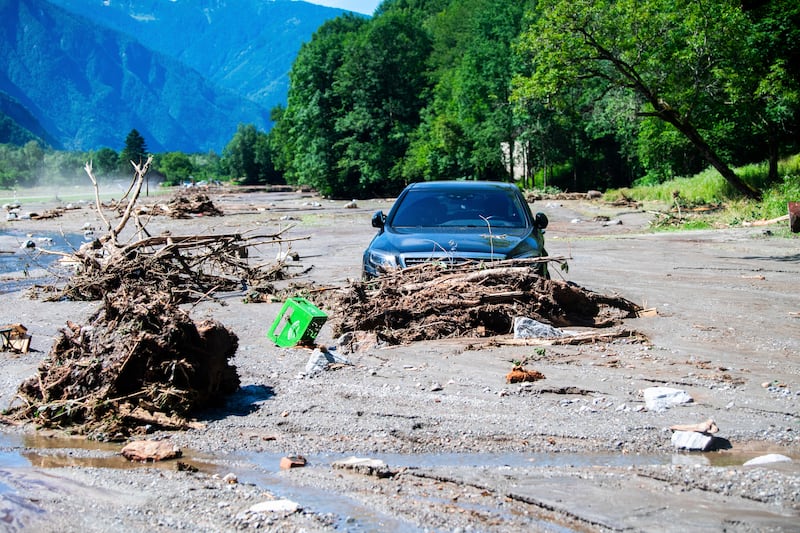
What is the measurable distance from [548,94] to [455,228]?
1765 cm

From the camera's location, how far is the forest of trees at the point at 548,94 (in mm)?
27156

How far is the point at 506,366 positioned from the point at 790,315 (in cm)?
472

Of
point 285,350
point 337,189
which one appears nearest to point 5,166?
point 337,189

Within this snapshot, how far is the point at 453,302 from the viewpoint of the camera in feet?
30.5

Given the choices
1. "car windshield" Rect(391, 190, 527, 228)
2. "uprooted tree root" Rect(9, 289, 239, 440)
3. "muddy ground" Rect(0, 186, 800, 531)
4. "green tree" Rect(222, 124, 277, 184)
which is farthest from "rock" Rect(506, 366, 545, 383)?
"green tree" Rect(222, 124, 277, 184)

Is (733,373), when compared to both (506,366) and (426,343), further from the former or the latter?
(426,343)

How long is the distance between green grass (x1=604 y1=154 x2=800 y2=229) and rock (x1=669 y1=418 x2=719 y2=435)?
19.7 m

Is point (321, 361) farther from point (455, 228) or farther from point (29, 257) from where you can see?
point (29, 257)

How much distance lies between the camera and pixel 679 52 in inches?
1094

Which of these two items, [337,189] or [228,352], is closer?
[228,352]

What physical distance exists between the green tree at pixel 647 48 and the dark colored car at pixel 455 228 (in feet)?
51.5

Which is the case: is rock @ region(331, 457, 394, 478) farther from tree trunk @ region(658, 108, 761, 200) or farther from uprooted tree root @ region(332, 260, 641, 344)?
tree trunk @ region(658, 108, 761, 200)

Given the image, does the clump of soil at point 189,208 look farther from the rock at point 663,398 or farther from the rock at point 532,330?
the rock at point 663,398

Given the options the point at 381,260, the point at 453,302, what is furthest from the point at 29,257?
the point at 453,302
